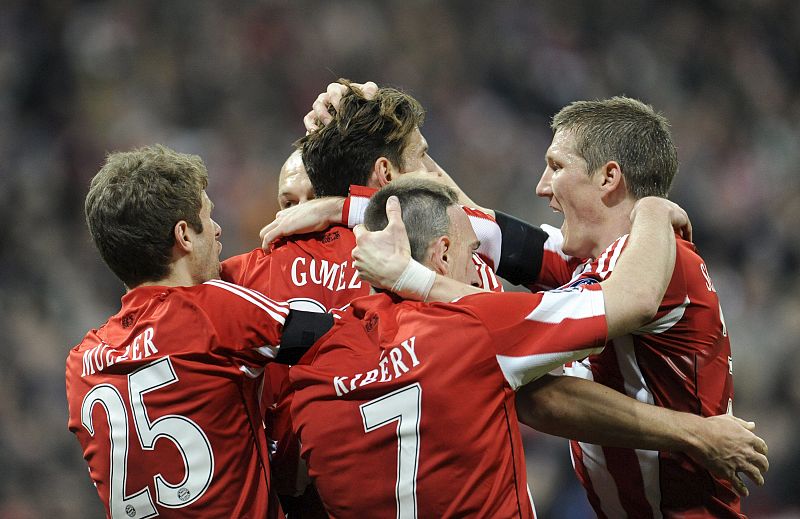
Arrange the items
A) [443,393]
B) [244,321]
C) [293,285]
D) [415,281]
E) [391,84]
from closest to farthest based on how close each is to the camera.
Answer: [443,393] < [415,281] < [244,321] < [293,285] < [391,84]

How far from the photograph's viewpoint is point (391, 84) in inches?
364

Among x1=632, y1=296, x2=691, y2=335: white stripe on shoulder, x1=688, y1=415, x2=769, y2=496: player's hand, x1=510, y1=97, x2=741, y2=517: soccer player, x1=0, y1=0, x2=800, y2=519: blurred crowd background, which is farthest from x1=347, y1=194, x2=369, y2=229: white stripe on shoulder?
x1=0, y1=0, x2=800, y2=519: blurred crowd background

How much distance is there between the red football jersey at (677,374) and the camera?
312 cm

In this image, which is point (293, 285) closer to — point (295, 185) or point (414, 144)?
point (295, 185)

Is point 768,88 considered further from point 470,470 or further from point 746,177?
point 470,470

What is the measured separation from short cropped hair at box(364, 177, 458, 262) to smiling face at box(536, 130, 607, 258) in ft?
2.04

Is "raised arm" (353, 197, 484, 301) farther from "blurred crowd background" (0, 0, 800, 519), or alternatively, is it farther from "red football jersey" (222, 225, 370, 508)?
"blurred crowd background" (0, 0, 800, 519)

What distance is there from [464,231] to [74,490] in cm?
499

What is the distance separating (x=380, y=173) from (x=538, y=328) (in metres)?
1.14

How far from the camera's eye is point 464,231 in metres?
3.03

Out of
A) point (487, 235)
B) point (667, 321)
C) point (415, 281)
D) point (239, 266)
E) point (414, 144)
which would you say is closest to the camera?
point (415, 281)

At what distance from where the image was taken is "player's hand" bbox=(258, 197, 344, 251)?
140 inches

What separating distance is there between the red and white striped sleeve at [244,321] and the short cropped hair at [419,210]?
1.33 feet

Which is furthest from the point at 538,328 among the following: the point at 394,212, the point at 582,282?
the point at 394,212
